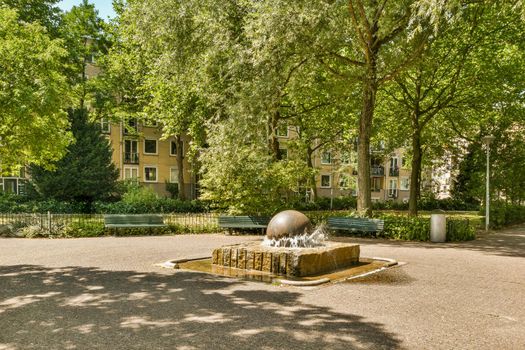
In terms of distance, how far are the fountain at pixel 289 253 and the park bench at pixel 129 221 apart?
27.5 ft

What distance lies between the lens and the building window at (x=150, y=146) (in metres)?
49.8

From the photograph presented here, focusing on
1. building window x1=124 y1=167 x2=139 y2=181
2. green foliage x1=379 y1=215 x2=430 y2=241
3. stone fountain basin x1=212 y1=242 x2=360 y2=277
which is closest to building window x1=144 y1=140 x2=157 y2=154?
building window x1=124 y1=167 x2=139 y2=181

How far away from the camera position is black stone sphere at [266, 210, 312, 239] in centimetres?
1127

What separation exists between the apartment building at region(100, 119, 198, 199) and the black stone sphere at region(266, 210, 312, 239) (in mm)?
36997

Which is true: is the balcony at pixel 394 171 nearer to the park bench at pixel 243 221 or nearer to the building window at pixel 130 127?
the building window at pixel 130 127

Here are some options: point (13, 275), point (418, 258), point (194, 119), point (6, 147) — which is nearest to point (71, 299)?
point (13, 275)

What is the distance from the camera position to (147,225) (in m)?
18.9

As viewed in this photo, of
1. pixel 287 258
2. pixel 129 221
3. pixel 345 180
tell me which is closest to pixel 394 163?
pixel 345 180

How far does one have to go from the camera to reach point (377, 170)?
6359 centimetres

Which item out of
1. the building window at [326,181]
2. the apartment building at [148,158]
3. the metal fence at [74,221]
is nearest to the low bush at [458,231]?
the metal fence at [74,221]

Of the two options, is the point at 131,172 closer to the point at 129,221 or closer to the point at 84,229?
the point at 84,229

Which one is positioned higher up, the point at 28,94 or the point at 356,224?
the point at 28,94

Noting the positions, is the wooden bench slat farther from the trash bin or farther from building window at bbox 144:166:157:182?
building window at bbox 144:166:157:182

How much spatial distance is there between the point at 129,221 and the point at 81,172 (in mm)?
13036
